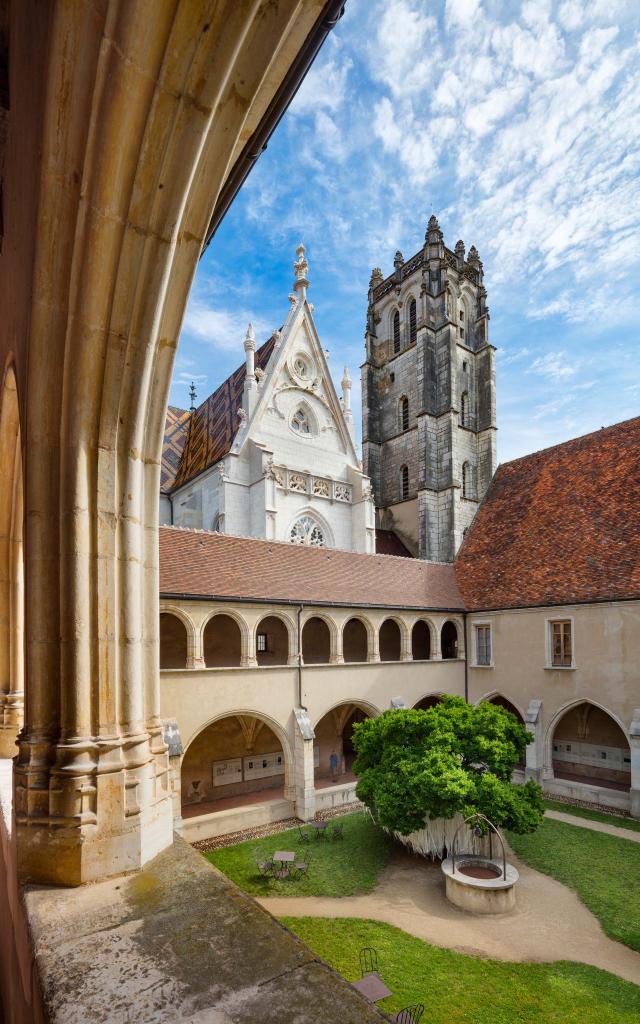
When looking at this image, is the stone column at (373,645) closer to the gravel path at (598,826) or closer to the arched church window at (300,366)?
the gravel path at (598,826)

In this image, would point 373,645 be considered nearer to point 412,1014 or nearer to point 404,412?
point 412,1014

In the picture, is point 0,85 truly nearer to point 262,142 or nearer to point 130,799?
point 262,142

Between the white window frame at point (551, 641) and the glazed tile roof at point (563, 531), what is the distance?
1.61ft

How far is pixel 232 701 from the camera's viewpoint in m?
12.6

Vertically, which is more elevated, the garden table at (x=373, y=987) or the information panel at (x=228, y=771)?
the garden table at (x=373, y=987)

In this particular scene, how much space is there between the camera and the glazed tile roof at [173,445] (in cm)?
2235

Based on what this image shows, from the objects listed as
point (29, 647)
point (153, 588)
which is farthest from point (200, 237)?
point (29, 647)

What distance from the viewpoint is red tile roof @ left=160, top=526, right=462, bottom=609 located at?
12.7 metres

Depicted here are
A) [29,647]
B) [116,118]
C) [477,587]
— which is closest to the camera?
[116,118]

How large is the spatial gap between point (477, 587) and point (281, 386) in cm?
1015

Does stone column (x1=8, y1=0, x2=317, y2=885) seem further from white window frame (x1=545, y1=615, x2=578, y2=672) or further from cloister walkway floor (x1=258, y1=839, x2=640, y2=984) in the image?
white window frame (x1=545, y1=615, x2=578, y2=672)

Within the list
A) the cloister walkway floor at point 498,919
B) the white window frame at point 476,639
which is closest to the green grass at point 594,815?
the cloister walkway floor at point 498,919

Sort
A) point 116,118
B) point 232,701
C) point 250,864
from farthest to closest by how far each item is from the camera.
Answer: point 232,701, point 250,864, point 116,118

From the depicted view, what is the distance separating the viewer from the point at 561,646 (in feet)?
52.1
